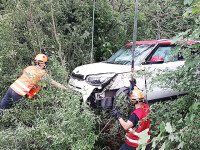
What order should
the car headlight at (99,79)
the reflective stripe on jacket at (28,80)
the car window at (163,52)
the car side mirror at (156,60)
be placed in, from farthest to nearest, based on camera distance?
the car window at (163,52), the car side mirror at (156,60), the car headlight at (99,79), the reflective stripe on jacket at (28,80)

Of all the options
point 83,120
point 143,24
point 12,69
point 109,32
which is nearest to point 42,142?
point 83,120

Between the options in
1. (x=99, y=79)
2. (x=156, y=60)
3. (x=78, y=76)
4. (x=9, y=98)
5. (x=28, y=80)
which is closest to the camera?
(x=28, y=80)

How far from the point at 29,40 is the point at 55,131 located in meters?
3.67

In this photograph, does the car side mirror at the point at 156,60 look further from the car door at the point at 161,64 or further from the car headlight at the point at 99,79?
the car headlight at the point at 99,79

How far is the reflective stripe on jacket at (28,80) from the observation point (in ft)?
12.0

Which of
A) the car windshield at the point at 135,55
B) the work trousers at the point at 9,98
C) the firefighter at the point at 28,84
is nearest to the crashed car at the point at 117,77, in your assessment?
the car windshield at the point at 135,55

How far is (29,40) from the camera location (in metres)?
5.56

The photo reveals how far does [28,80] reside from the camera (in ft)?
12.3

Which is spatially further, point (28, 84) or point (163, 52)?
point (163, 52)

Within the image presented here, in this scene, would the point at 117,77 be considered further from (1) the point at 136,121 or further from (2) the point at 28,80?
(2) the point at 28,80

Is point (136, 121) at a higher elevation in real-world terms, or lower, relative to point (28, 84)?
lower

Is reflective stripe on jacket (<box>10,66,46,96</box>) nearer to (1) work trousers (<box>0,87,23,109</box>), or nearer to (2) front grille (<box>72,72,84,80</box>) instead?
(1) work trousers (<box>0,87,23,109</box>)

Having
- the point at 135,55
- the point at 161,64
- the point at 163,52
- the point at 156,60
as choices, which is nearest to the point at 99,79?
the point at 135,55

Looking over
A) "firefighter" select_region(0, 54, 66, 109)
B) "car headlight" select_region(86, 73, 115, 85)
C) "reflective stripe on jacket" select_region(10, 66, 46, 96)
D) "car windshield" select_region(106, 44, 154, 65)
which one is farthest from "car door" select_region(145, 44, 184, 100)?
"reflective stripe on jacket" select_region(10, 66, 46, 96)
